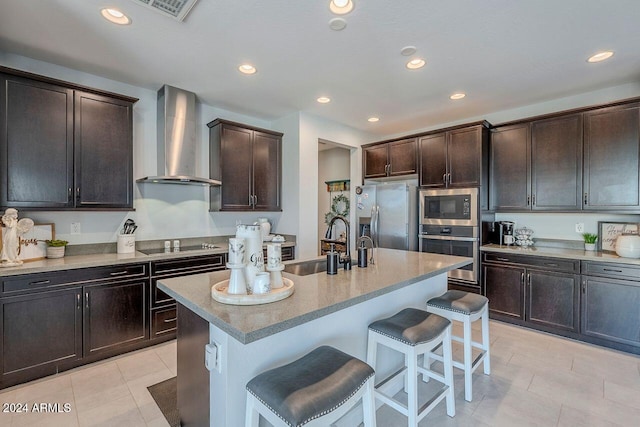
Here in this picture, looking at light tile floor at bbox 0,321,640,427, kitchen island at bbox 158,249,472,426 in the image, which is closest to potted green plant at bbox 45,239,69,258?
light tile floor at bbox 0,321,640,427

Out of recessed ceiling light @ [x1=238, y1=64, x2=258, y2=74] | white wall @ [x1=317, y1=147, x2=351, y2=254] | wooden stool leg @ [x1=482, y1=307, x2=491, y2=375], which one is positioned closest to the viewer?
wooden stool leg @ [x1=482, y1=307, x2=491, y2=375]

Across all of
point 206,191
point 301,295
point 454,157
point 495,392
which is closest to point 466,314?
point 495,392

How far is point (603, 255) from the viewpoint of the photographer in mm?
3102

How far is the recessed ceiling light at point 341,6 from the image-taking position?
196 cm

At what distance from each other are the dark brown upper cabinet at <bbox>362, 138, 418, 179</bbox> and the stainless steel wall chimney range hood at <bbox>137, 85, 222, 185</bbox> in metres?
2.68

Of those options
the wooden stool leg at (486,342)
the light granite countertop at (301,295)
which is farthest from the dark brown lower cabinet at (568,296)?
the light granite countertop at (301,295)

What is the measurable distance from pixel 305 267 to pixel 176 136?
224cm

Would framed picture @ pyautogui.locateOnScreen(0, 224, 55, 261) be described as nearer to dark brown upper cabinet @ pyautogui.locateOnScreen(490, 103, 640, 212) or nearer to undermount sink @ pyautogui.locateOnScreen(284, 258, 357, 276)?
undermount sink @ pyautogui.locateOnScreen(284, 258, 357, 276)

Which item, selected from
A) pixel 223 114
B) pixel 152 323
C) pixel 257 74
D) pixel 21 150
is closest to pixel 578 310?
pixel 257 74

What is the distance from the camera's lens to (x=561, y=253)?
3254 mm

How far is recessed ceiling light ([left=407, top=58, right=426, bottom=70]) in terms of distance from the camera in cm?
270

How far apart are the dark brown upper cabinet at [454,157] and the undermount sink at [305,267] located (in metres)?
2.34

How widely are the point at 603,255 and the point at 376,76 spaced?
304cm

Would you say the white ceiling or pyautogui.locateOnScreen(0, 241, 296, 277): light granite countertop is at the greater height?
the white ceiling
